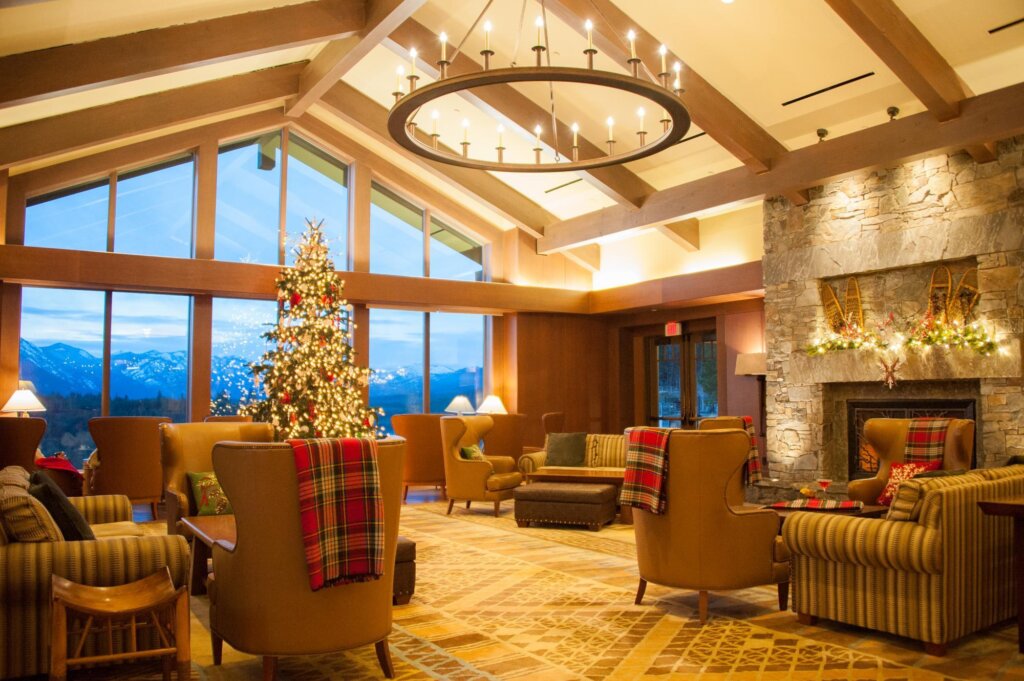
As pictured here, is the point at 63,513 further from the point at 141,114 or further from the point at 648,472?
the point at 141,114

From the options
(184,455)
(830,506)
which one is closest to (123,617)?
A: (184,455)

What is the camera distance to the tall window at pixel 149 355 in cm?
985

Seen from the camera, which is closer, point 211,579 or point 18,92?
point 211,579

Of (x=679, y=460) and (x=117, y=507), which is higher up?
(x=679, y=460)

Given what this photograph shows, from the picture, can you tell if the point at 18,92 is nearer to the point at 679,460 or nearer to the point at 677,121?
the point at 677,121

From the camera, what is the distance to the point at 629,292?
38.7ft

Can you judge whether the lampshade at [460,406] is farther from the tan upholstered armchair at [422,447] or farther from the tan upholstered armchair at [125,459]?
the tan upholstered armchair at [125,459]

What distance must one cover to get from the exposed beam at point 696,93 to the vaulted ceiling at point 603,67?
0.02m

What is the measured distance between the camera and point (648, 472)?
4.55 m

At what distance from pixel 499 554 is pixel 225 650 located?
9.22ft

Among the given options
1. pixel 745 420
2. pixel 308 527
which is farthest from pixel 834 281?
pixel 308 527

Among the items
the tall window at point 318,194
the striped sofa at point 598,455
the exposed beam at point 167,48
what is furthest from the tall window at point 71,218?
the striped sofa at point 598,455

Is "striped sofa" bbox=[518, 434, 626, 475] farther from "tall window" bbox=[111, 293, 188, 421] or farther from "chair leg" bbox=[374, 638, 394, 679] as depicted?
"chair leg" bbox=[374, 638, 394, 679]

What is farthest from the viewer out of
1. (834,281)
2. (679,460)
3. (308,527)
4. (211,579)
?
(834,281)
